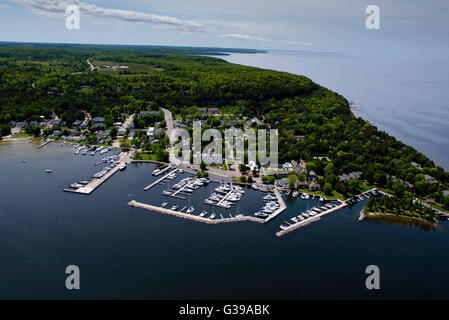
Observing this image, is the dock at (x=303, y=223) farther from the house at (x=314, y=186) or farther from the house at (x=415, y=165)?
the house at (x=415, y=165)

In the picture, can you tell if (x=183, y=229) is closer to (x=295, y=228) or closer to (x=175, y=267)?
(x=175, y=267)

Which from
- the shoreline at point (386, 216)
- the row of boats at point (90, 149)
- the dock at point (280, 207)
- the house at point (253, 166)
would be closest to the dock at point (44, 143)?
the row of boats at point (90, 149)

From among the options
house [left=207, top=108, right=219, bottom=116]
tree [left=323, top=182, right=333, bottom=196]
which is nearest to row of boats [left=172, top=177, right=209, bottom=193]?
tree [left=323, top=182, right=333, bottom=196]

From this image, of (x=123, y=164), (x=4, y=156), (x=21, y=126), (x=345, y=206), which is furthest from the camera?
(x=21, y=126)

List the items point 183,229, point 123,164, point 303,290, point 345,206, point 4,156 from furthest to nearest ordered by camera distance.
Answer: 1. point 4,156
2. point 123,164
3. point 345,206
4. point 183,229
5. point 303,290

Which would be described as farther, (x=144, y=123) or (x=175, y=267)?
(x=144, y=123)

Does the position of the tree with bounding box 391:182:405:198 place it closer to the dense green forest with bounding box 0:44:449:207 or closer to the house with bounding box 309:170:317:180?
the dense green forest with bounding box 0:44:449:207

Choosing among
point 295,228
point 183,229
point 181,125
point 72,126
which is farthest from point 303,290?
point 72,126
